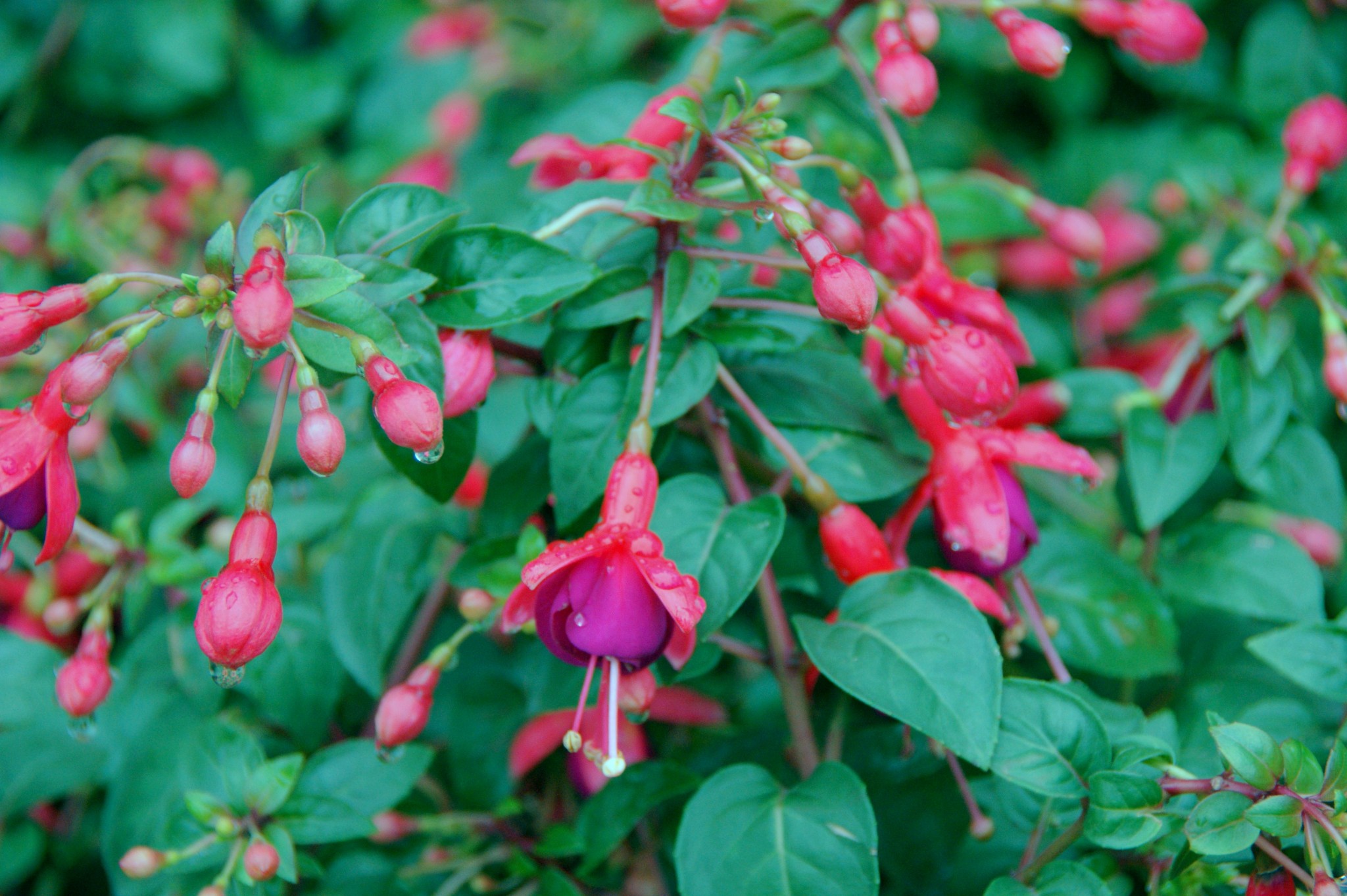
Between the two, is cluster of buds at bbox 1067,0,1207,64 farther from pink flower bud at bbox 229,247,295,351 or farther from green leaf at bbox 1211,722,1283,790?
pink flower bud at bbox 229,247,295,351

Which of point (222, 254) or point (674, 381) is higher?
point (222, 254)

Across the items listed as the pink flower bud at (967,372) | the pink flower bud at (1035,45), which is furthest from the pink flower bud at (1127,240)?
the pink flower bud at (967,372)

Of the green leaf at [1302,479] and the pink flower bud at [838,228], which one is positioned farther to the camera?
the green leaf at [1302,479]

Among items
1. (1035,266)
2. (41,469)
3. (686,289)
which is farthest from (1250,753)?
(1035,266)

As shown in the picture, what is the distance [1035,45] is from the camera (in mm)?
816

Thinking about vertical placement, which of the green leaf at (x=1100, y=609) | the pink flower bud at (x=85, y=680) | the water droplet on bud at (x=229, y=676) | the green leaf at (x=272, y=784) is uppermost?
the water droplet on bud at (x=229, y=676)

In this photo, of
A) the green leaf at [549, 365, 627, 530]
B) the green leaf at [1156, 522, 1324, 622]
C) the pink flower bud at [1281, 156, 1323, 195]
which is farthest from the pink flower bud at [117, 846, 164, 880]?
the pink flower bud at [1281, 156, 1323, 195]

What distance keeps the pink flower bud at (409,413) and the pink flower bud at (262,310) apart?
0.22ft

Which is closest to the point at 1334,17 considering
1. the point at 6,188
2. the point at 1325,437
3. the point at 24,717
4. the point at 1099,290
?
the point at 1099,290

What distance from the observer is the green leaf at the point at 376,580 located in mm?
874

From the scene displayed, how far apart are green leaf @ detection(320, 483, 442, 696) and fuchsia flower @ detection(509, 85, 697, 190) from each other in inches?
14.2

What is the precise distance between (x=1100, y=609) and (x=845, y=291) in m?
0.46

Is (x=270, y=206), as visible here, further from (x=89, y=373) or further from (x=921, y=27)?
(x=921, y=27)

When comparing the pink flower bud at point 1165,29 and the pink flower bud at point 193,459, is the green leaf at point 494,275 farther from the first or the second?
the pink flower bud at point 1165,29
